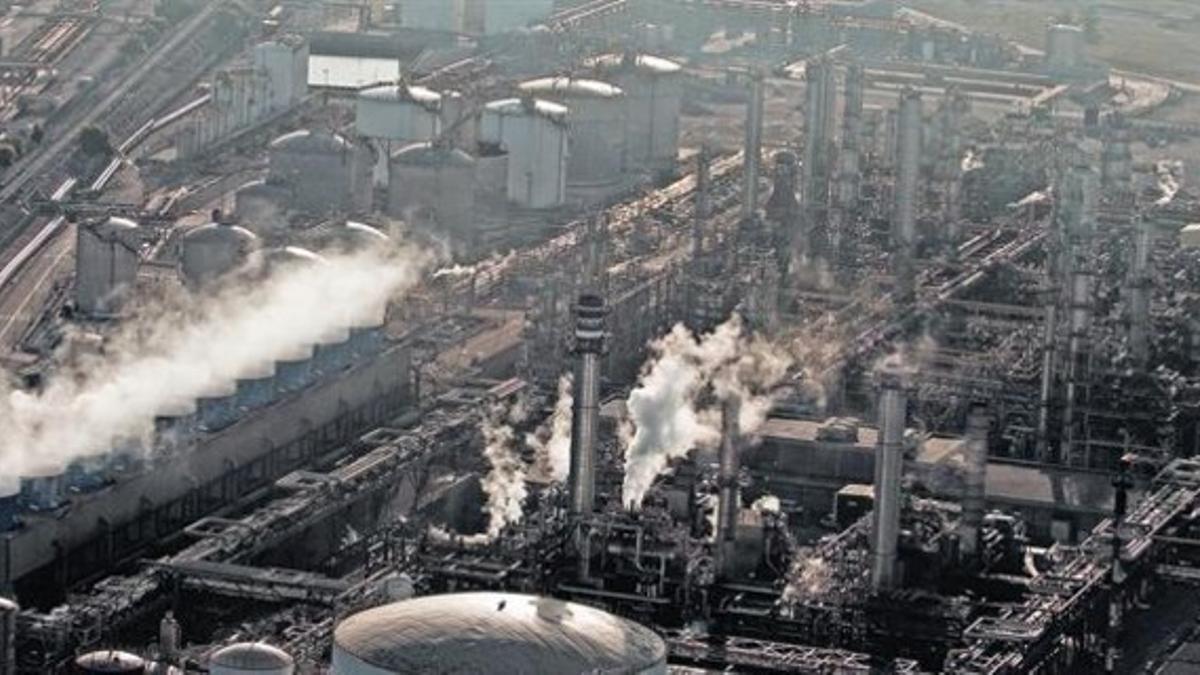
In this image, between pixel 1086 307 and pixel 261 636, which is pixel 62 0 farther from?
pixel 261 636

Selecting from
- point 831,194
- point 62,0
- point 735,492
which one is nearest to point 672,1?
point 62,0

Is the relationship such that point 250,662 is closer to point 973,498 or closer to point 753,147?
point 973,498

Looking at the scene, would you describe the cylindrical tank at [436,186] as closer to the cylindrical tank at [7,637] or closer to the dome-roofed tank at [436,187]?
the dome-roofed tank at [436,187]

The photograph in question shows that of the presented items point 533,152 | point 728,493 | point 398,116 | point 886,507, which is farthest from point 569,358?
point 398,116

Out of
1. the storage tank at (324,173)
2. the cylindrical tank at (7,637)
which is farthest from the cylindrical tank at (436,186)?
the cylindrical tank at (7,637)

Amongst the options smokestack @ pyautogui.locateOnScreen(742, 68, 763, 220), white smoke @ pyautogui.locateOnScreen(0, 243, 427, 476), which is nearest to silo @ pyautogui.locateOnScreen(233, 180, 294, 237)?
white smoke @ pyautogui.locateOnScreen(0, 243, 427, 476)
